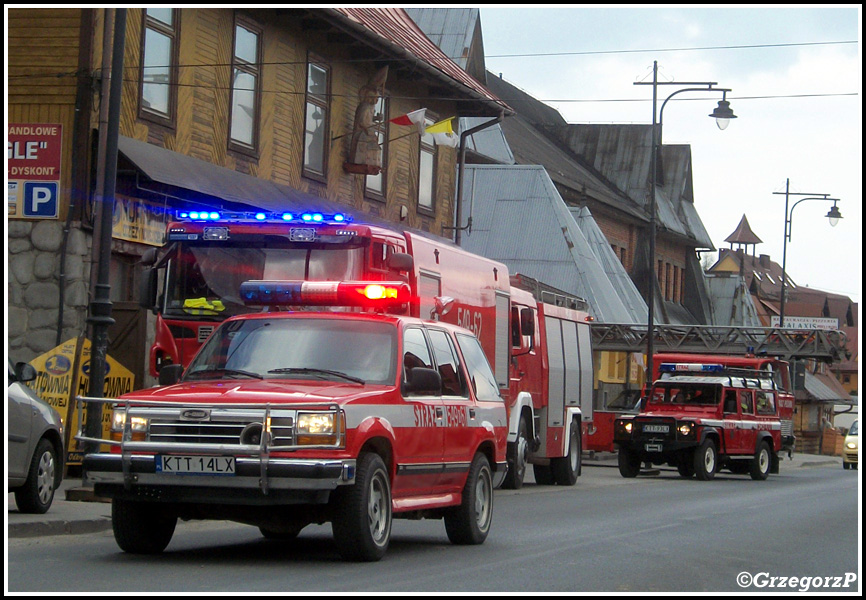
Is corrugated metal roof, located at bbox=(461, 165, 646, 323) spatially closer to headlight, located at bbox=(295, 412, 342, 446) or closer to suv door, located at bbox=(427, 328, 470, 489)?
suv door, located at bbox=(427, 328, 470, 489)

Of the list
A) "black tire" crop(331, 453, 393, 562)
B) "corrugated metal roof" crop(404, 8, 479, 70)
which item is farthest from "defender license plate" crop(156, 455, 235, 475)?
"corrugated metal roof" crop(404, 8, 479, 70)

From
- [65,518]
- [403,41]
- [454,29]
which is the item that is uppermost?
[454,29]

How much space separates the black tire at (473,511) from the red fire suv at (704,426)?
1531 cm

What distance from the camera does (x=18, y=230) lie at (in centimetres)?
1964

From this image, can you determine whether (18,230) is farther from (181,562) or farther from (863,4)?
(863,4)

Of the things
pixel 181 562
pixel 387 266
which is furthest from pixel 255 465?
pixel 387 266

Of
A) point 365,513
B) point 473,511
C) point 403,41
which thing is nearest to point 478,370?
point 473,511

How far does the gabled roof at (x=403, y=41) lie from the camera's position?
25650 mm

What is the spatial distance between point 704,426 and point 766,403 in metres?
3.19

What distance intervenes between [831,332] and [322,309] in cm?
3966

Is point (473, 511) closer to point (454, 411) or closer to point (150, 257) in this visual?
point (454, 411)

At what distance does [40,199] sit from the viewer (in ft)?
64.4

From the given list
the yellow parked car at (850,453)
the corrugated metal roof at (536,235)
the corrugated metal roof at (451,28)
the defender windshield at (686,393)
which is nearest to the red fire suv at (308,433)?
the defender windshield at (686,393)

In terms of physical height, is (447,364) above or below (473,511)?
above
